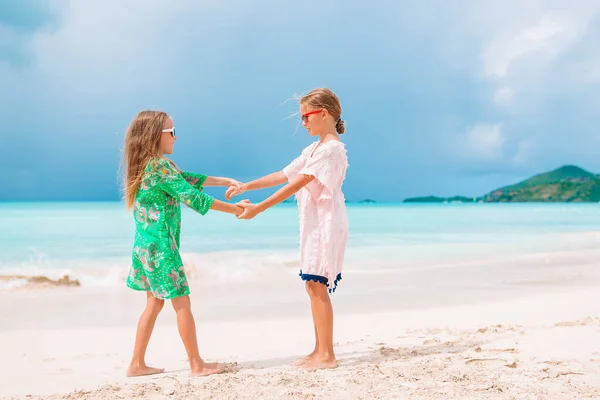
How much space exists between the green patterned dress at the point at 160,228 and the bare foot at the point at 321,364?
909 mm

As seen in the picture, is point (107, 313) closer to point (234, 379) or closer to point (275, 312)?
point (275, 312)

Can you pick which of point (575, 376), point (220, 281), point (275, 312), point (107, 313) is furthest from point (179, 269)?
point (220, 281)

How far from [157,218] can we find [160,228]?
7cm

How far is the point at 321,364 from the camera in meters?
3.75

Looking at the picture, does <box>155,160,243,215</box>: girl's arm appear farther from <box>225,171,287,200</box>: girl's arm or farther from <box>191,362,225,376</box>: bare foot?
<box>191,362,225,376</box>: bare foot

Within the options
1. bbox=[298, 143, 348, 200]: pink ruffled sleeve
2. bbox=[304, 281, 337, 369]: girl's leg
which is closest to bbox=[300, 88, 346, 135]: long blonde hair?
bbox=[298, 143, 348, 200]: pink ruffled sleeve

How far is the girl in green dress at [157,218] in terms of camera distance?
3.63 metres

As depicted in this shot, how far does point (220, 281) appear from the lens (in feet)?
30.7

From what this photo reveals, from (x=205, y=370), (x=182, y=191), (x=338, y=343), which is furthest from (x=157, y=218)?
(x=338, y=343)

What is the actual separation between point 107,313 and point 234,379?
138 inches

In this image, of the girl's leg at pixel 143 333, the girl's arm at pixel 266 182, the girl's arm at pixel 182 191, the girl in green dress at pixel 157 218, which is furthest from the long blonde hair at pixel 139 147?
the girl's arm at pixel 266 182

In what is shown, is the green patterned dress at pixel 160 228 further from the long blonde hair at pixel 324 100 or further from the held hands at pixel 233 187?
the long blonde hair at pixel 324 100

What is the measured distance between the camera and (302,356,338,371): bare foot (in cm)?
373

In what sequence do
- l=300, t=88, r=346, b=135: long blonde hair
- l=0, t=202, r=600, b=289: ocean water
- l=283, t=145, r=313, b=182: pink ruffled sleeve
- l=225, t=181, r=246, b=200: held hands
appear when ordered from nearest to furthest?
l=300, t=88, r=346, b=135: long blonde hair, l=283, t=145, r=313, b=182: pink ruffled sleeve, l=225, t=181, r=246, b=200: held hands, l=0, t=202, r=600, b=289: ocean water
